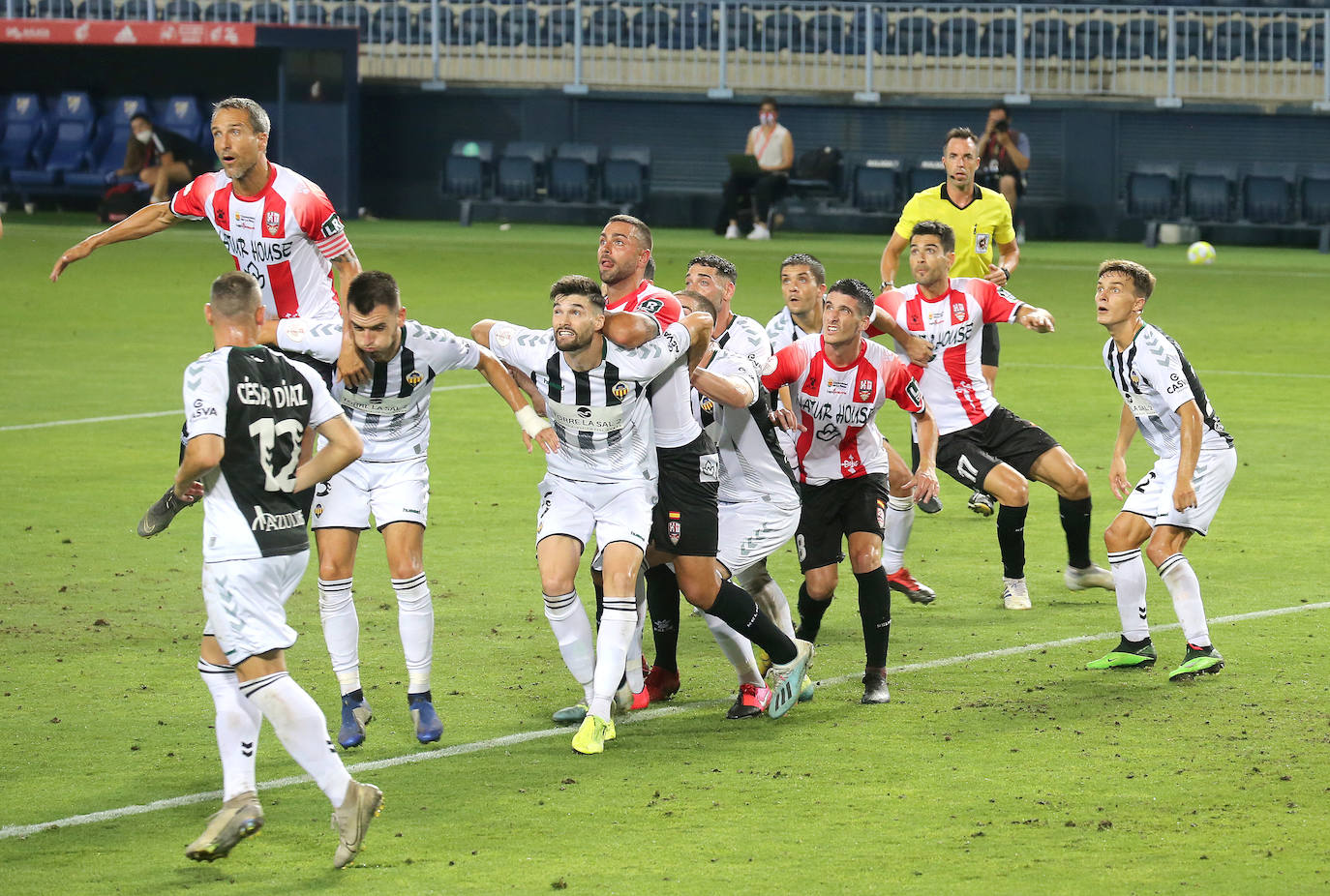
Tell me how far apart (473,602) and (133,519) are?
2859 mm

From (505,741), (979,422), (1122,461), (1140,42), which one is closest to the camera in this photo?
(505,741)

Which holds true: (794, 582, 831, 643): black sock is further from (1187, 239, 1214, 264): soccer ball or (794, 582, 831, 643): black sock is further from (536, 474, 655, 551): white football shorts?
(1187, 239, 1214, 264): soccer ball

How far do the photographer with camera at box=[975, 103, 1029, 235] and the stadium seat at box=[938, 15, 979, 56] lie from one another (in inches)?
131

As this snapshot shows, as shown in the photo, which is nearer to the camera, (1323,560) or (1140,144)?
(1323,560)

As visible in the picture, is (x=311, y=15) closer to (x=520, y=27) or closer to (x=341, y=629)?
(x=520, y=27)

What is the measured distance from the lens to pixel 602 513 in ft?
23.5

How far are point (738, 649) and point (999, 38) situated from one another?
88.3ft

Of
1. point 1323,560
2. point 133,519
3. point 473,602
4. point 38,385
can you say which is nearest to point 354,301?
point 473,602

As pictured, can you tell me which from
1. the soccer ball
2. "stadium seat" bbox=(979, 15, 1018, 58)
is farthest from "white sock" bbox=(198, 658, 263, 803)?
"stadium seat" bbox=(979, 15, 1018, 58)

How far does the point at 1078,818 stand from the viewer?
240 inches

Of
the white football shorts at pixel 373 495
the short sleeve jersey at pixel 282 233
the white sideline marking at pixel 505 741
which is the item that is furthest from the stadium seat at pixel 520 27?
the white football shorts at pixel 373 495

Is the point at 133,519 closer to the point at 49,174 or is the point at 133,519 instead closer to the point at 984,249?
the point at 984,249

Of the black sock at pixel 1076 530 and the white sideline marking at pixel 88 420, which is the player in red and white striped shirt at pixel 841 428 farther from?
the white sideline marking at pixel 88 420

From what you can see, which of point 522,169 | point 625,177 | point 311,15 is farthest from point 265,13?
point 625,177
